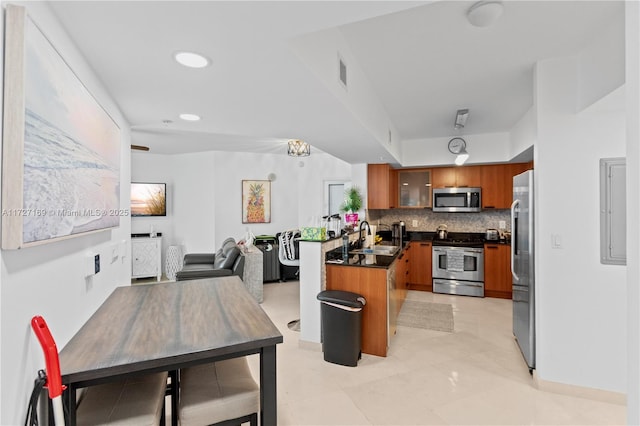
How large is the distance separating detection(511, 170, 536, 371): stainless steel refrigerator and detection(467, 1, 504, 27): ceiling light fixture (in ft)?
4.83

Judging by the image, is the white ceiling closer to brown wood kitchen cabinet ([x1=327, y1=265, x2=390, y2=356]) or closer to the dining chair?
the dining chair

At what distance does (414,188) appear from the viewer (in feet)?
18.8

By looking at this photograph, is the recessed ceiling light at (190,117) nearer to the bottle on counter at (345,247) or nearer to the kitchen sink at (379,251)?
the bottle on counter at (345,247)

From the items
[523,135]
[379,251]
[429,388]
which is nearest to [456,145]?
[523,135]

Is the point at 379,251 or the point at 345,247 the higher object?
the point at 345,247

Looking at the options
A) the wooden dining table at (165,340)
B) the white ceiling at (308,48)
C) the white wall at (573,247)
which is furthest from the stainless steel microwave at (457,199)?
the wooden dining table at (165,340)

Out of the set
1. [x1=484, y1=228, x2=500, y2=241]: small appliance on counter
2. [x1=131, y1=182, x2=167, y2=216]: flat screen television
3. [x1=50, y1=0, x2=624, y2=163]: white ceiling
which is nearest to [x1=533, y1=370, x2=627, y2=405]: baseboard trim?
[x1=50, y1=0, x2=624, y2=163]: white ceiling

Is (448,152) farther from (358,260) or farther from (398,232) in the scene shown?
(358,260)

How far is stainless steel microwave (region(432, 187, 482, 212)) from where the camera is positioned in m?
5.37

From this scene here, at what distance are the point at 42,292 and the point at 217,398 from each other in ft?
2.76

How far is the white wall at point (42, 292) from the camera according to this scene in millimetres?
882

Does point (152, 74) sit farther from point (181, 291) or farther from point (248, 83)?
point (181, 291)

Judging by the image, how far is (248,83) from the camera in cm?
180

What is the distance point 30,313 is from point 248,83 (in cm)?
140
